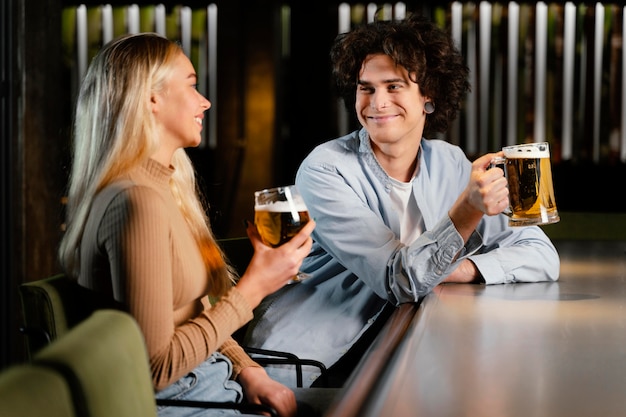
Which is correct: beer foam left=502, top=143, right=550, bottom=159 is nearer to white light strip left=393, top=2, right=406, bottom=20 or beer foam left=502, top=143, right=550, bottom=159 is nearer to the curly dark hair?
the curly dark hair

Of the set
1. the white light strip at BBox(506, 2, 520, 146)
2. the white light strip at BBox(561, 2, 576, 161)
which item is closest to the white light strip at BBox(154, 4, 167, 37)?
the white light strip at BBox(506, 2, 520, 146)

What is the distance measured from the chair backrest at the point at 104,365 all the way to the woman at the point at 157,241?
0.37 meters

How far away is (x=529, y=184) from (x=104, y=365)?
1312 millimetres

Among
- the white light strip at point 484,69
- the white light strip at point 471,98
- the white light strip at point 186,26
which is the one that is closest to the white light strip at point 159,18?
the white light strip at point 186,26

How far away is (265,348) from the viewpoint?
92.6 inches

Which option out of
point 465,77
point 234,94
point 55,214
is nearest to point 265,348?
point 465,77

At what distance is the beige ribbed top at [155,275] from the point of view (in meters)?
1.48

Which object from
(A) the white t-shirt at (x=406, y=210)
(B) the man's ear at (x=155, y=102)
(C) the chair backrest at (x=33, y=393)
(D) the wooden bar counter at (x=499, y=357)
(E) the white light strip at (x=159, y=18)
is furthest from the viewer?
(E) the white light strip at (x=159, y=18)

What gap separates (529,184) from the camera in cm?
205

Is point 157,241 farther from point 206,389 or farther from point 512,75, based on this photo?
point 512,75


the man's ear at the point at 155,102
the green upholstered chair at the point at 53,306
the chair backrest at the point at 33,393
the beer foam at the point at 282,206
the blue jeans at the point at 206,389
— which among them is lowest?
the blue jeans at the point at 206,389

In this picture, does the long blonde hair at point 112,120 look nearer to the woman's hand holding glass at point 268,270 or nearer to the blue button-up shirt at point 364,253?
the woman's hand holding glass at point 268,270

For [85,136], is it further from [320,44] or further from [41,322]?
[320,44]

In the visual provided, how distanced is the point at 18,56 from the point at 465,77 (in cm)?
211
